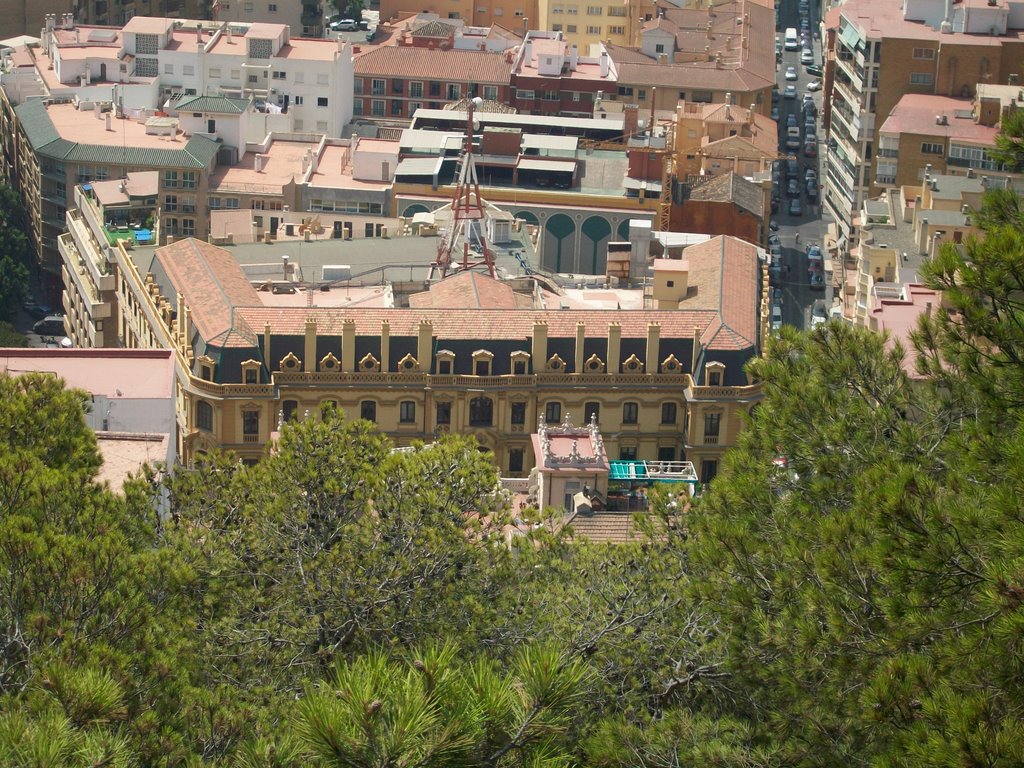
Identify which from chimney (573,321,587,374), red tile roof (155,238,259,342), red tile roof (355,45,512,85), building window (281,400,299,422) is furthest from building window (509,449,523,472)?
red tile roof (355,45,512,85)

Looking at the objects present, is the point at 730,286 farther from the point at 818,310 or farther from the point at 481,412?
the point at 818,310

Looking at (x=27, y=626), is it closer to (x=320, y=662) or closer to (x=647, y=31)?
(x=320, y=662)

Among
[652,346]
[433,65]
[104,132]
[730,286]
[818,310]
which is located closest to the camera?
[652,346]

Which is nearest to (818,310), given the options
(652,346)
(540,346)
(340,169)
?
(340,169)

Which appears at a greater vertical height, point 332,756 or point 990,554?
point 990,554

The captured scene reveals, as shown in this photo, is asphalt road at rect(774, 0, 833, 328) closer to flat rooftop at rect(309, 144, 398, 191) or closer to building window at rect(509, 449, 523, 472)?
flat rooftop at rect(309, 144, 398, 191)

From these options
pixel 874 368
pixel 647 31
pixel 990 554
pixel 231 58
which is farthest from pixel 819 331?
pixel 647 31
